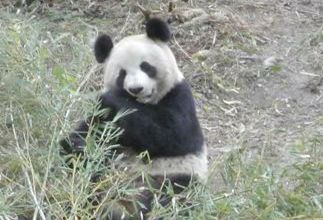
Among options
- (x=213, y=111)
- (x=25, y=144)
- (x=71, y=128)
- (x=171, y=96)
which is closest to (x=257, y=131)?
(x=213, y=111)

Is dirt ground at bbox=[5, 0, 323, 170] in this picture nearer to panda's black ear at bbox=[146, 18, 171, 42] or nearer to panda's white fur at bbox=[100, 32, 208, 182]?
panda's white fur at bbox=[100, 32, 208, 182]

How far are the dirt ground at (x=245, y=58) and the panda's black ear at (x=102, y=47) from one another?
3.51ft

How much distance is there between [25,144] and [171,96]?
34.5 inches

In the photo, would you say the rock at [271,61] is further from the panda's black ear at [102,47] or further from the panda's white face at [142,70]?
the panda's black ear at [102,47]

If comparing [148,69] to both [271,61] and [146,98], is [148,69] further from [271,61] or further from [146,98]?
[271,61]

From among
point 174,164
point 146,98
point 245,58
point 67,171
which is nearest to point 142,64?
point 146,98

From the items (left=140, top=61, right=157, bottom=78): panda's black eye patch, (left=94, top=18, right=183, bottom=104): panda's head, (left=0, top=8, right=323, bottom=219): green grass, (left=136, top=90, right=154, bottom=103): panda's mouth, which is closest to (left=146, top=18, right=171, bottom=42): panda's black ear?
(left=94, top=18, right=183, bottom=104): panda's head

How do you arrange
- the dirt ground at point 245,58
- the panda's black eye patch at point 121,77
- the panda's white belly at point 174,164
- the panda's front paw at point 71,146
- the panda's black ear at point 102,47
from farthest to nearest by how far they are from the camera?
the dirt ground at point 245,58
the panda's black ear at point 102,47
the panda's black eye patch at point 121,77
the panda's white belly at point 174,164
the panda's front paw at point 71,146

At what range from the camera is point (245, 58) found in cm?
646

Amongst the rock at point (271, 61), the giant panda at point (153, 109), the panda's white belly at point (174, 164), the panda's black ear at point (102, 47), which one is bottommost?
the rock at point (271, 61)

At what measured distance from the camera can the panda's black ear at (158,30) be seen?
451 centimetres

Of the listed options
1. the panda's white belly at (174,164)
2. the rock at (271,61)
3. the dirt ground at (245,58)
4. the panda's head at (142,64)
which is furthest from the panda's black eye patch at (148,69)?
the rock at (271,61)

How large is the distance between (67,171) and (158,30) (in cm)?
110

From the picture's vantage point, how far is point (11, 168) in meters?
3.78
